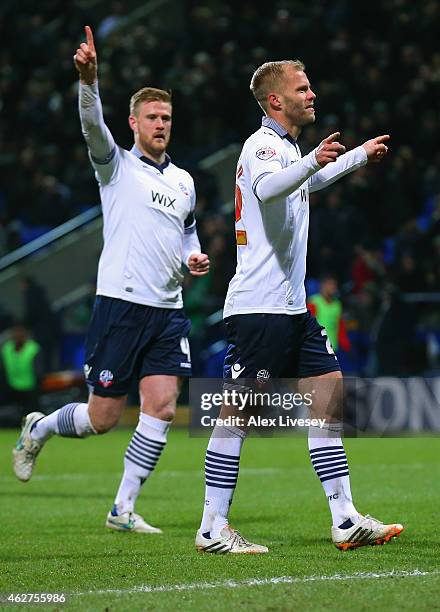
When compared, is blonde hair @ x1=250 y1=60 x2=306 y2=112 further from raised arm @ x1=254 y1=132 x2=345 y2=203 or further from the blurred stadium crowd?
the blurred stadium crowd

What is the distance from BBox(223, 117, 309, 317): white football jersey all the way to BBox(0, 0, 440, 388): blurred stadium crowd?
11.0m

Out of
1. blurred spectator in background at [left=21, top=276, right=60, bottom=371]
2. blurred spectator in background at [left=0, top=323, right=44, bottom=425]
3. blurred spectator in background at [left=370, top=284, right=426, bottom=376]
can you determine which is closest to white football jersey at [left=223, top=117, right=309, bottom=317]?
blurred spectator in background at [left=370, top=284, right=426, bottom=376]

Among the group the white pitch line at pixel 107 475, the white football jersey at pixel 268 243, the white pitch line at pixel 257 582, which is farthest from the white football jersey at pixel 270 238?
the white pitch line at pixel 107 475

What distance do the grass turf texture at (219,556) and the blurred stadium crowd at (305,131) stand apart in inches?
205

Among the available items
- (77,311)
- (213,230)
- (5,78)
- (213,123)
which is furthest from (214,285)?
(5,78)

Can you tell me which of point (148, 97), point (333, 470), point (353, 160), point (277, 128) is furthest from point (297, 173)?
point (148, 97)

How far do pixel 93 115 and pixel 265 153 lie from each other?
1.25m

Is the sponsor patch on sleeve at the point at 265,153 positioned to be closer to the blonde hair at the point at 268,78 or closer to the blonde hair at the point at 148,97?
the blonde hair at the point at 268,78

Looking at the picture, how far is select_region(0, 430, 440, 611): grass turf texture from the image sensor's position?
4.87 m

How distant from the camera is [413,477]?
1053cm

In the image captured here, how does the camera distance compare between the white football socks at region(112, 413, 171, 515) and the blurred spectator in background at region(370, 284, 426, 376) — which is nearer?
the white football socks at region(112, 413, 171, 515)

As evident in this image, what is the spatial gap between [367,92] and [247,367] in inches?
575

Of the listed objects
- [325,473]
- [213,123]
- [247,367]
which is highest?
[213,123]

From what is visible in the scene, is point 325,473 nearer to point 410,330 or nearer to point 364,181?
point 410,330
